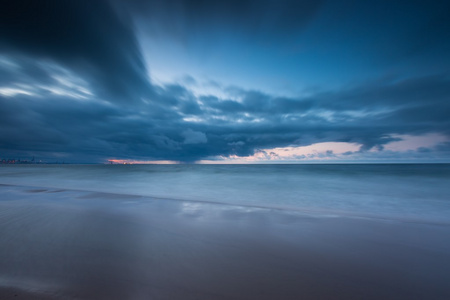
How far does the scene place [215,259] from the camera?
3609 mm

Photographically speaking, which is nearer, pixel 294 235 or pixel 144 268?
pixel 144 268

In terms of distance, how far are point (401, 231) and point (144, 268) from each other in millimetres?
7034

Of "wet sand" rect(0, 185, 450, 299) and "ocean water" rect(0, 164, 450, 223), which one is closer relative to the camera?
"wet sand" rect(0, 185, 450, 299)

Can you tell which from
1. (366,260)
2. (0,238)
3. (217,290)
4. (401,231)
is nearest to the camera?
(217,290)

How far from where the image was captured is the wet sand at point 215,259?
2.65 meters

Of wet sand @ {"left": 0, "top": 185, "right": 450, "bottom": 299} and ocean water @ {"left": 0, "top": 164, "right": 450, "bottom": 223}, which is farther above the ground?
wet sand @ {"left": 0, "top": 185, "right": 450, "bottom": 299}

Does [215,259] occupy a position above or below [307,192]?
above

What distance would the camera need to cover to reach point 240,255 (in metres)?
3.79

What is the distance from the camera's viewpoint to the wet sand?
8.68 ft

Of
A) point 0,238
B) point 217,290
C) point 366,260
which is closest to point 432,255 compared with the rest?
point 366,260

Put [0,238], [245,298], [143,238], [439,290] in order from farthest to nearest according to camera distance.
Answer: [143,238]
[0,238]
[439,290]
[245,298]

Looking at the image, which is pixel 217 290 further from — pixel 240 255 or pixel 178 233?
pixel 178 233

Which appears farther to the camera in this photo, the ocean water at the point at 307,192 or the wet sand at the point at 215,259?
the ocean water at the point at 307,192

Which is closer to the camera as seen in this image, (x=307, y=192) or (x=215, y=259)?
(x=215, y=259)
